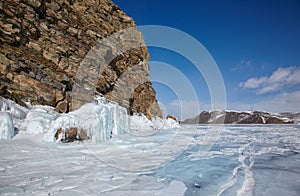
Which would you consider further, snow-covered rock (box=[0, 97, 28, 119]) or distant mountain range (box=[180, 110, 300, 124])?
distant mountain range (box=[180, 110, 300, 124])

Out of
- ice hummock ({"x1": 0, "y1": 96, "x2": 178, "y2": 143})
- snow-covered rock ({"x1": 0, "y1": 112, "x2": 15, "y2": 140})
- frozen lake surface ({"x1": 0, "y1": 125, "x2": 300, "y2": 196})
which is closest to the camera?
frozen lake surface ({"x1": 0, "y1": 125, "x2": 300, "y2": 196})

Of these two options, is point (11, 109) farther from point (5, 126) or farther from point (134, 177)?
point (134, 177)

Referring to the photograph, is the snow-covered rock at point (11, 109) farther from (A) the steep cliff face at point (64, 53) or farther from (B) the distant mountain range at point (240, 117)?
(B) the distant mountain range at point (240, 117)

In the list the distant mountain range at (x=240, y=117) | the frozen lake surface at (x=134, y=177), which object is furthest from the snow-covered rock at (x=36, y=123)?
the distant mountain range at (x=240, y=117)

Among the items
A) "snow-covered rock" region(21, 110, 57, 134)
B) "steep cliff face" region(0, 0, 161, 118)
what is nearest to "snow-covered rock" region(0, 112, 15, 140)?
"snow-covered rock" region(21, 110, 57, 134)

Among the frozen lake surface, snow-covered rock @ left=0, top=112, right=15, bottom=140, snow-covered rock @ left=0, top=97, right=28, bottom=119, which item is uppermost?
snow-covered rock @ left=0, top=97, right=28, bottom=119

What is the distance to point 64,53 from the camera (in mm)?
14391

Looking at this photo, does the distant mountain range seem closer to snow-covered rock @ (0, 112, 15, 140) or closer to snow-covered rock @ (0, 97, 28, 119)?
snow-covered rock @ (0, 97, 28, 119)

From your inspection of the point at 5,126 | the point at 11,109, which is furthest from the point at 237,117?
the point at 5,126

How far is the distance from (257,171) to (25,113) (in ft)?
30.9

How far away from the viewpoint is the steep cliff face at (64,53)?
35.3 ft

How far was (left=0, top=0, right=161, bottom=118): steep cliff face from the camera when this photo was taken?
35.3 ft

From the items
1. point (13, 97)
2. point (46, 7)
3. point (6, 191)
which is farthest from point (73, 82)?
point (6, 191)

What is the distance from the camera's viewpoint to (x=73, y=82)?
45.4 ft
